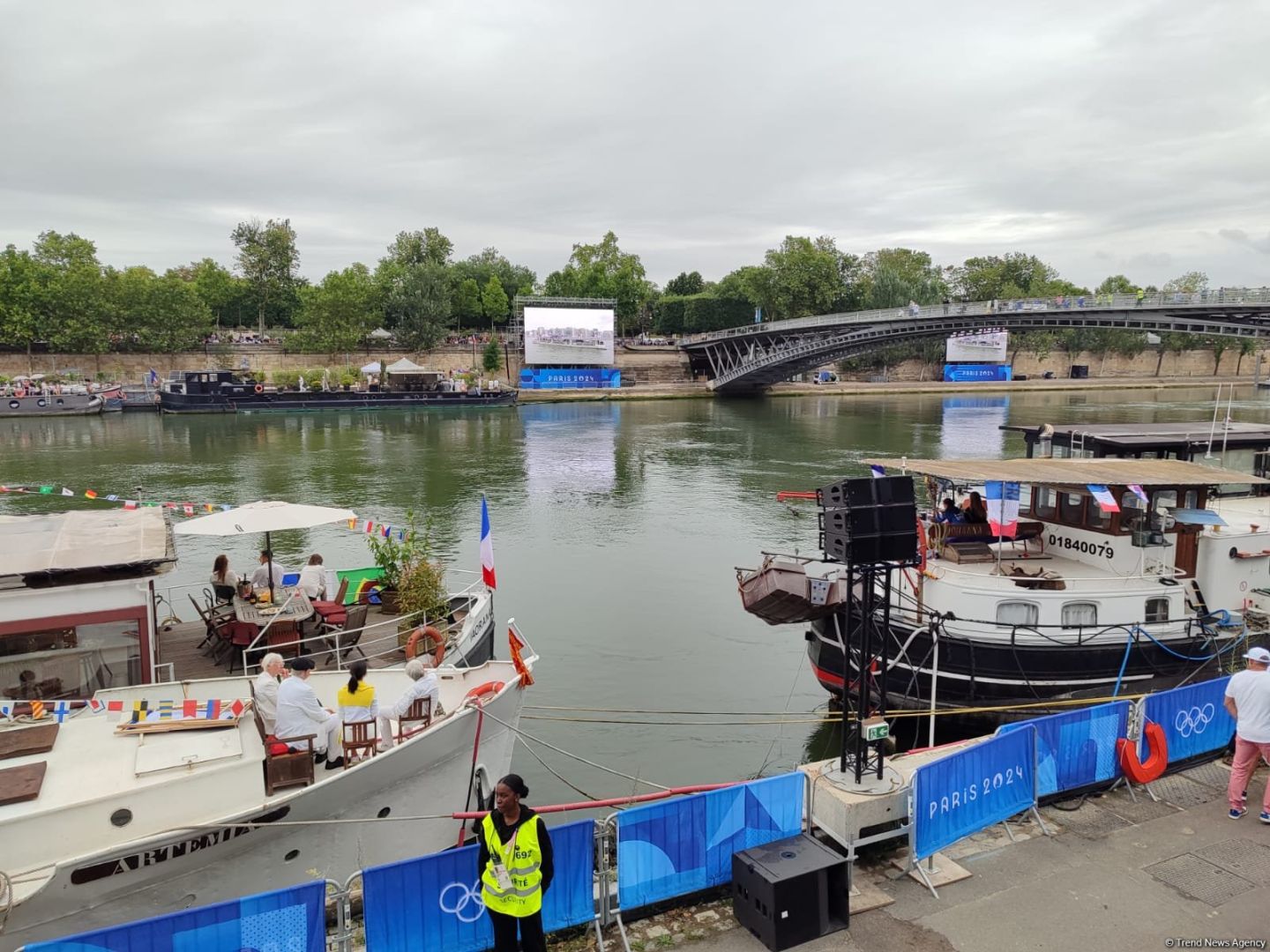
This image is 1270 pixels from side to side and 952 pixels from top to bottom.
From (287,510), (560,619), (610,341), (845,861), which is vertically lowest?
(560,619)

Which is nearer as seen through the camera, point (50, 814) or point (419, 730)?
point (50, 814)

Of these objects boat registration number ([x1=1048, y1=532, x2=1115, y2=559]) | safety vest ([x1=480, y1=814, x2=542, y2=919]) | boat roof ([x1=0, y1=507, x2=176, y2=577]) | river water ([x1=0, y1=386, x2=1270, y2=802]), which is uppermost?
boat roof ([x1=0, y1=507, x2=176, y2=577])

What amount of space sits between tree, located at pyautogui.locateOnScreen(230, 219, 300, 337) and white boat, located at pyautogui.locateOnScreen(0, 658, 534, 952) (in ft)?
357

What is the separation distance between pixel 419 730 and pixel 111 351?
312ft

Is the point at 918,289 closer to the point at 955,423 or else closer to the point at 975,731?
the point at 955,423

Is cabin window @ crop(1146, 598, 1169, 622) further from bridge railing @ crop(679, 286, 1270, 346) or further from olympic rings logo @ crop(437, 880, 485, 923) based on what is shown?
bridge railing @ crop(679, 286, 1270, 346)

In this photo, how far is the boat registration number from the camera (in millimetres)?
14883

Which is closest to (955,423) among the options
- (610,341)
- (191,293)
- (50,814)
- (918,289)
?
(610,341)

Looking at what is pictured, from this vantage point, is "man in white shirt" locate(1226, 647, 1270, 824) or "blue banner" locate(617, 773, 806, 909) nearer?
"blue banner" locate(617, 773, 806, 909)

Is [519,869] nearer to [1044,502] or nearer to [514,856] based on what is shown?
[514,856]

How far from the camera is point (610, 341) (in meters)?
97.2

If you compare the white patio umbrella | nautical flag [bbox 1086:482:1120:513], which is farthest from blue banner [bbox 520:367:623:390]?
nautical flag [bbox 1086:482:1120:513]

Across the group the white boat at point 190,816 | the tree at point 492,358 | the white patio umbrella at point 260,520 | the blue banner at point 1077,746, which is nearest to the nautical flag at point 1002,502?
the blue banner at point 1077,746

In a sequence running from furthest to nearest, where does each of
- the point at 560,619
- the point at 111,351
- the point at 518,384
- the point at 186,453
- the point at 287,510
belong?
the point at 518,384 < the point at 111,351 < the point at 186,453 < the point at 560,619 < the point at 287,510
